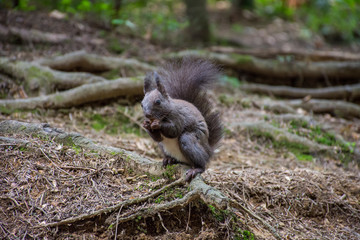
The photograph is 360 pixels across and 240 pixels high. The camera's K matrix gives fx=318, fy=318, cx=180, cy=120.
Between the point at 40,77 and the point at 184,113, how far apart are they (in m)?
2.77

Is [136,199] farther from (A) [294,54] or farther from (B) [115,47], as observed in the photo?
(A) [294,54]

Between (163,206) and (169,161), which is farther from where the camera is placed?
(169,161)

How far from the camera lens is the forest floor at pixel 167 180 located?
2.35m

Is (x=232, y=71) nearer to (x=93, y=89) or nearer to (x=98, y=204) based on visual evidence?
(x=93, y=89)

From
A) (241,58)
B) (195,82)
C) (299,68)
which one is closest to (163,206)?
(195,82)

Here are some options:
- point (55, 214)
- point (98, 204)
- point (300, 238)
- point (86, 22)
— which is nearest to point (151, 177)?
point (98, 204)

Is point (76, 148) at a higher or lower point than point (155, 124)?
lower

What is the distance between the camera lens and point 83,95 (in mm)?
4480

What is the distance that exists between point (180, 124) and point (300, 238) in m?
1.39

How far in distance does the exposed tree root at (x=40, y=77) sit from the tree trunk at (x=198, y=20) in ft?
11.4

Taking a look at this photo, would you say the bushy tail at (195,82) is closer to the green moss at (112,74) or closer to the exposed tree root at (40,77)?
the exposed tree root at (40,77)

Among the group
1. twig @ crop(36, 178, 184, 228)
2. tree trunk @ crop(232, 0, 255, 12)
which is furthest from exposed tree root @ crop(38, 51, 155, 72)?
tree trunk @ crop(232, 0, 255, 12)

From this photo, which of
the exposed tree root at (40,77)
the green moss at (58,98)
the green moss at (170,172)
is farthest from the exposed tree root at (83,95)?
the green moss at (170,172)

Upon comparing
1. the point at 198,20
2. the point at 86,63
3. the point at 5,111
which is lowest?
the point at 5,111
